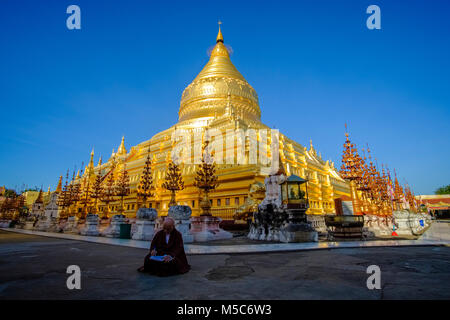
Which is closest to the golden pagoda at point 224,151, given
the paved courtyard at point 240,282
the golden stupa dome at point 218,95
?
the golden stupa dome at point 218,95

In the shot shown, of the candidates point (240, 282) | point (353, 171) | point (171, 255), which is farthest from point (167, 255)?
point (353, 171)

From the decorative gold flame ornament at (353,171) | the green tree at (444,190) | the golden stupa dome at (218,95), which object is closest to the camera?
the decorative gold flame ornament at (353,171)

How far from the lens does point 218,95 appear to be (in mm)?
30422

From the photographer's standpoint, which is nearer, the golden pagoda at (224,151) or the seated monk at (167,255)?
the seated monk at (167,255)

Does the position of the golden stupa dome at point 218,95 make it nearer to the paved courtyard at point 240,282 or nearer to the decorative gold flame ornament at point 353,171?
the decorative gold flame ornament at point 353,171

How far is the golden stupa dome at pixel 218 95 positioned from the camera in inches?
1169

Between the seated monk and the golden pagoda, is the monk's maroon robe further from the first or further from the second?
the golden pagoda

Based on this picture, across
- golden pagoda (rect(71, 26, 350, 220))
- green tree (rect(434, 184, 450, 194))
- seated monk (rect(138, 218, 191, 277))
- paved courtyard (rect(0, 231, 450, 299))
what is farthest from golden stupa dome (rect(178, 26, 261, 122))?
green tree (rect(434, 184, 450, 194))

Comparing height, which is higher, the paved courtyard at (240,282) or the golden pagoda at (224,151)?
the golden pagoda at (224,151)

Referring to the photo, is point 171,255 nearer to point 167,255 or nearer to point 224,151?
point 167,255

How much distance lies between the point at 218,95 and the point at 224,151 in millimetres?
11689
